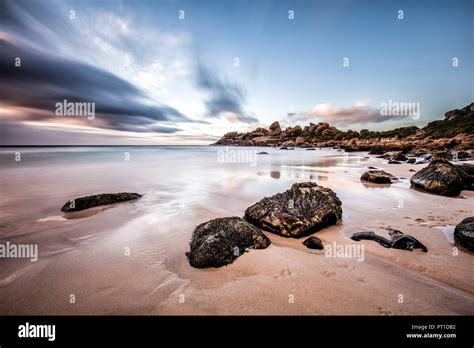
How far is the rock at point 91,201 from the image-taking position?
217 inches

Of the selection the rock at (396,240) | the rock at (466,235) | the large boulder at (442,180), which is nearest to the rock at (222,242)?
the rock at (396,240)

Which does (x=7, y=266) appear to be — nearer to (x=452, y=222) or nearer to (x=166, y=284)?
(x=166, y=284)

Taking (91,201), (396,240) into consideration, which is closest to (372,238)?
(396,240)

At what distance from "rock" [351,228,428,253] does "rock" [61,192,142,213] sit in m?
6.40

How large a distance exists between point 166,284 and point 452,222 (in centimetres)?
601

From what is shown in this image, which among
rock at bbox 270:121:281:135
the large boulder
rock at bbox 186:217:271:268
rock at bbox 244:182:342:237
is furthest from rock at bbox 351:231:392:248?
rock at bbox 270:121:281:135

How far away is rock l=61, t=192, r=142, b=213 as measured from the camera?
217 inches

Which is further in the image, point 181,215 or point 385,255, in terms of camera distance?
point 181,215

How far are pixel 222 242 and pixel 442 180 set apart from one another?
26.6 ft

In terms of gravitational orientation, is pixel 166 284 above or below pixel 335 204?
below
